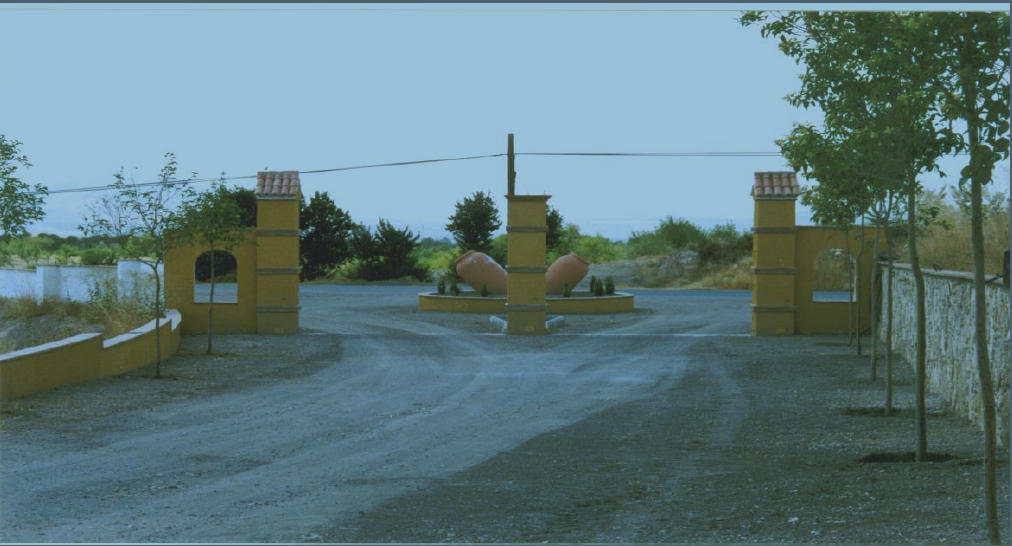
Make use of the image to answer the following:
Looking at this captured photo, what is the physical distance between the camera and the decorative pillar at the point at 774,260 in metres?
21.0

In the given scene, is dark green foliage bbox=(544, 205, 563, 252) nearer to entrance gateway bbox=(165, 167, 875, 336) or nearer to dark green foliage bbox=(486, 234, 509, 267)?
dark green foliage bbox=(486, 234, 509, 267)

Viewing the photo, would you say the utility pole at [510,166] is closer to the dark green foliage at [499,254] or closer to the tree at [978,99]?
the dark green foliage at [499,254]

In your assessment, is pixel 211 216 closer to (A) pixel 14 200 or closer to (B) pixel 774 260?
(A) pixel 14 200

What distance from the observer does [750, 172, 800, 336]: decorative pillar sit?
2103cm

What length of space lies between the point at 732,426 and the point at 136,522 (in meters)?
6.13

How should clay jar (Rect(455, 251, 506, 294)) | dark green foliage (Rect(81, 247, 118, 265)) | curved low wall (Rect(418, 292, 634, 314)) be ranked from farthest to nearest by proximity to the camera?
dark green foliage (Rect(81, 247, 118, 265)), clay jar (Rect(455, 251, 506, 294)), curved low wall (Rect(418, 292, 634, 314))

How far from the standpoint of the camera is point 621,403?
40.5ft

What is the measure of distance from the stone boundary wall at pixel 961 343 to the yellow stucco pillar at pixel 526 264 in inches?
344

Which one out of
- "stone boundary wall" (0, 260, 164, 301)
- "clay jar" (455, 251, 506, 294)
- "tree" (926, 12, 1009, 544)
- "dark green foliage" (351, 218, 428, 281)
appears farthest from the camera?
"dark green foliage" (351, 218, 428, 281)

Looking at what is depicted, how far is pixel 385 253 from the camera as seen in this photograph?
41.5 metres

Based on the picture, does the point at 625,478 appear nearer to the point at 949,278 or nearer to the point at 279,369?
the point at 949,278

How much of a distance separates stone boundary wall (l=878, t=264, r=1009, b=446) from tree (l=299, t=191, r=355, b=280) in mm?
28280

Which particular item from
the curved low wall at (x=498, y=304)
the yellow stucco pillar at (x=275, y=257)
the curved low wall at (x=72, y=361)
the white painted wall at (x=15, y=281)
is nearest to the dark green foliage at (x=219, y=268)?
the white painted wall at (x=15, y=281)

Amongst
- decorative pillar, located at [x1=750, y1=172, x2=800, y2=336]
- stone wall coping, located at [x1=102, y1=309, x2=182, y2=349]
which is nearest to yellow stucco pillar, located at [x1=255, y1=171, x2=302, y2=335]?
stone wall coping, located at [x1=102, y1=309, x2=182, y2=349]
